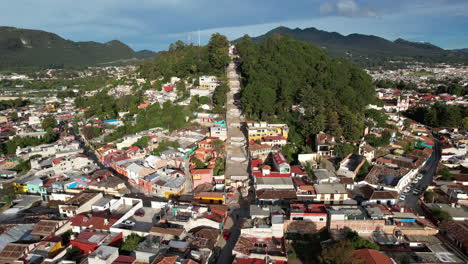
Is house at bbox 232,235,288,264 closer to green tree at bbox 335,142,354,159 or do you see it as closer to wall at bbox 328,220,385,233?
wall at bbox 328,220,385,233

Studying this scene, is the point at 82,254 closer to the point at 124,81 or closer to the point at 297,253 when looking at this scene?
the point at 297,253

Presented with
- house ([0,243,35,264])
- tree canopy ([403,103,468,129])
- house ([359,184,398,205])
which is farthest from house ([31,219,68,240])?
tree canopy ([403,103,468,129])

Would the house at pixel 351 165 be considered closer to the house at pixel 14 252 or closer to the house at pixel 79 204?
the house at pixel 79 204

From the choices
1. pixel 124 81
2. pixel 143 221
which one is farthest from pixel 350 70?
pixel 124 81

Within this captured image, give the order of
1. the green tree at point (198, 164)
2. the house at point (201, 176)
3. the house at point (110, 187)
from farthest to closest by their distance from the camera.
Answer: the green tree at point (198, 164) → the house at point (201, 176) → the house at point (110, 187)

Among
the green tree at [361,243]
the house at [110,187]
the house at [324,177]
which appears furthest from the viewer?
the house at [110,187]

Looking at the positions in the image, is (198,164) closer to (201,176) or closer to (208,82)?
(201,176)

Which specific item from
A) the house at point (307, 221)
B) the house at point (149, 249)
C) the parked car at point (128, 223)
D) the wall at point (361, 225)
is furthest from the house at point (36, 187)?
the wall at point (361, 225)
